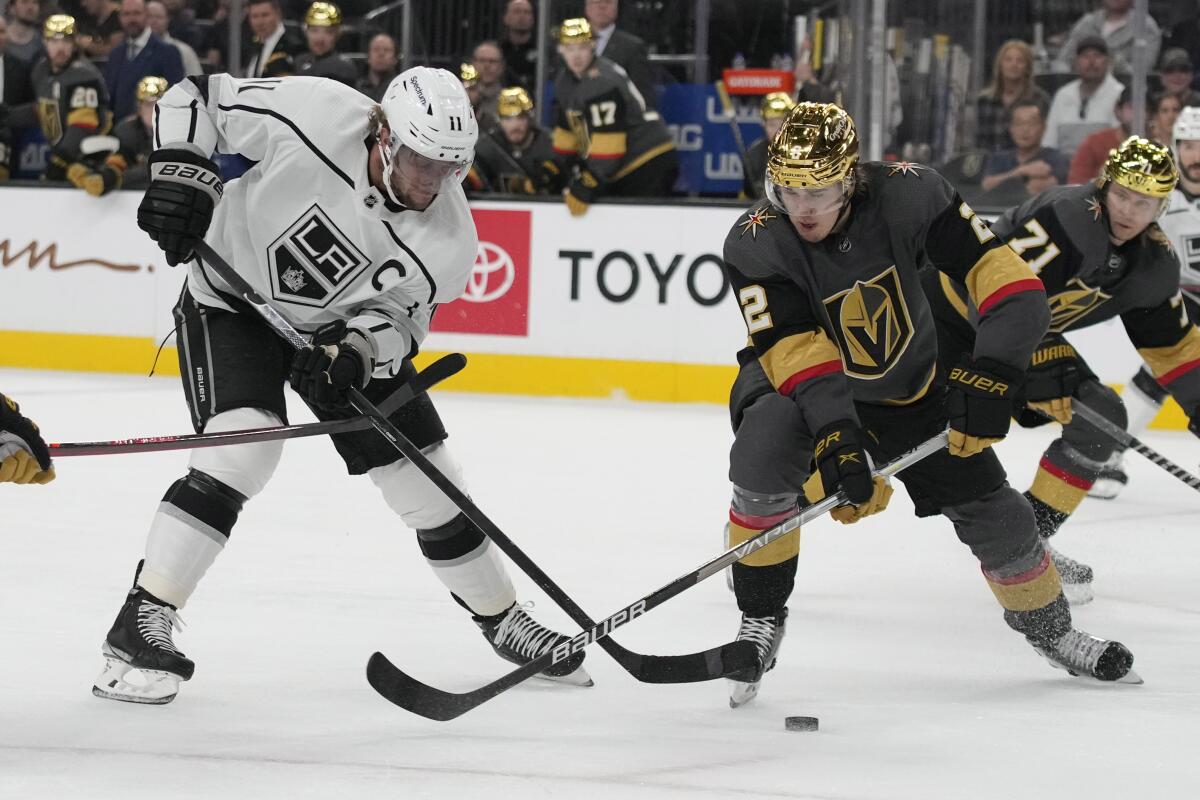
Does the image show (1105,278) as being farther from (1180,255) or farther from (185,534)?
(1180,255)

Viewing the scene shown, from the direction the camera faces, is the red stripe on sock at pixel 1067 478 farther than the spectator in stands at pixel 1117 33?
No

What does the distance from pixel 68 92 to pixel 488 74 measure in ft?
6.03

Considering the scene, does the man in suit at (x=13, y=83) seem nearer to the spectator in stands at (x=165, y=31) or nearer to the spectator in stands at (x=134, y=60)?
the spectator in stands at (x=134, y=60)

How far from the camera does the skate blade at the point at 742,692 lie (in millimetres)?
2852

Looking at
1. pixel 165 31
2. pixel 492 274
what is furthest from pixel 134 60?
pixel 492 274

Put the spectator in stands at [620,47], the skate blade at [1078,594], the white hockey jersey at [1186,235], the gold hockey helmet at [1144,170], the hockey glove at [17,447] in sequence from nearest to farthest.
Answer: the hockey glove at [17,447]
the gold hockey helmet at [1144,170]
the skate blade at [1078,594]
the white hockey jersey at [1186,235]
the spectator in stands at [620,47]

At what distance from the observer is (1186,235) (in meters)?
5.59

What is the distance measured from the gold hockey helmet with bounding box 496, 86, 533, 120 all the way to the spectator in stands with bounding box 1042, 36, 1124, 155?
80.4 inches

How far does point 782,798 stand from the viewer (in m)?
2.36

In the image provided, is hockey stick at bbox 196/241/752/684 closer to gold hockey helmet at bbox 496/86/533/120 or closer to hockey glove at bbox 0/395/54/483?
hockey glove at bbox 0/395/54/483

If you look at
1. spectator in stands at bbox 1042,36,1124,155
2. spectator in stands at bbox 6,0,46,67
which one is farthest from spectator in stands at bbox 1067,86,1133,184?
spectator in stands at bbox 6,0,46,67

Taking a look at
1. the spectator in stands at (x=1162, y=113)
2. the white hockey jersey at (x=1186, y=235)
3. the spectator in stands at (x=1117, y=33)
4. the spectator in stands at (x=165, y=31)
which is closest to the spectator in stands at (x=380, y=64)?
the spectator in stands at (x=165, y=31)

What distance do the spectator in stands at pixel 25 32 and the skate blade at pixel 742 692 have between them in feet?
19.6

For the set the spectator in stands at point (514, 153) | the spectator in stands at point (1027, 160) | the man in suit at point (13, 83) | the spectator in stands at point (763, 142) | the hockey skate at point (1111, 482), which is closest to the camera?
the hockey skate at point (1111, 482)
